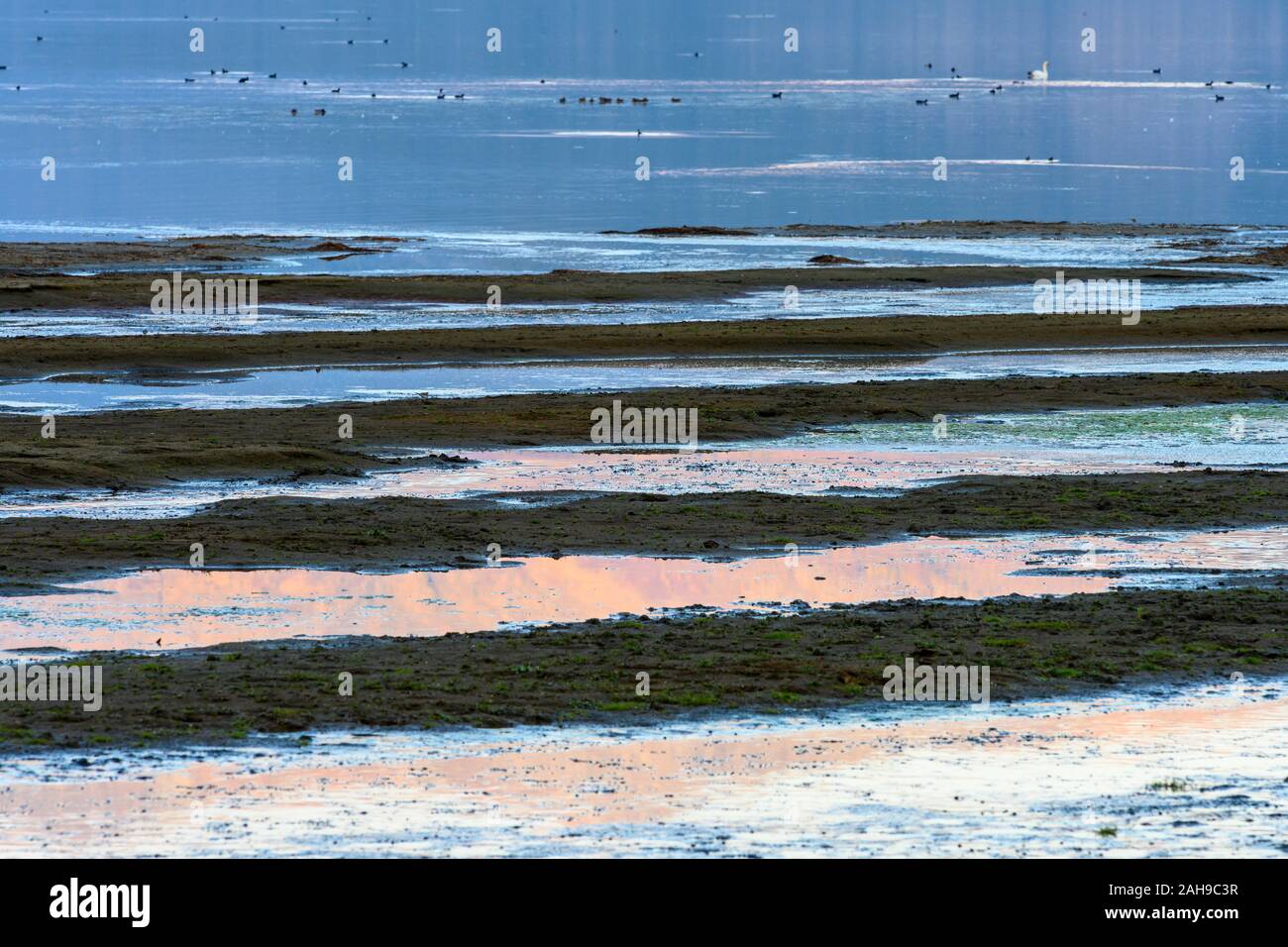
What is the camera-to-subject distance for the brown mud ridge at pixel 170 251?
186ft

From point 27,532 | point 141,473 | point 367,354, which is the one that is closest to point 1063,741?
point 27,532

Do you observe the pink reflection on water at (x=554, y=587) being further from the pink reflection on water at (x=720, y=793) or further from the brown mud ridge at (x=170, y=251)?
the brown mud ridge at (x=170, y=251)

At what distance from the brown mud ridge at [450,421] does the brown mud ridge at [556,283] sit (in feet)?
50.8

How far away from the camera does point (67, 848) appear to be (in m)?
11.9

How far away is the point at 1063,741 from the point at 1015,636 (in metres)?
2.98

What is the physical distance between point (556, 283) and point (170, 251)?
1390cm

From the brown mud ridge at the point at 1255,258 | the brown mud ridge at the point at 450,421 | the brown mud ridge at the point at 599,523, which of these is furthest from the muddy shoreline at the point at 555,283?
the brown mud ridge at the point at 599,523

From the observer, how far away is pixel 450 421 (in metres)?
31.8
